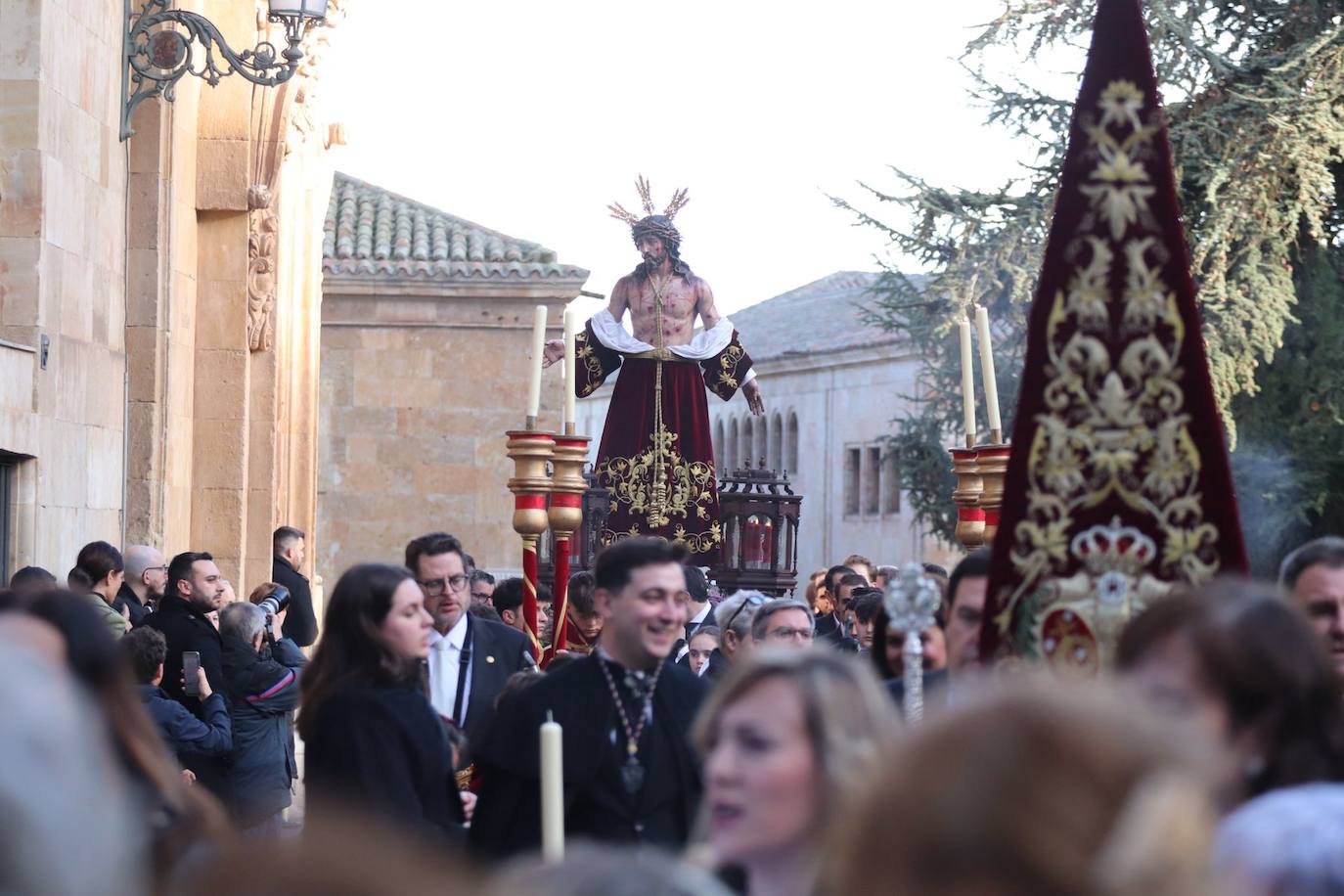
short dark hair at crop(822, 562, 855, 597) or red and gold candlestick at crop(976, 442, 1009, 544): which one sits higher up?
red and gold candlestick at crop(976, 442, 1009, 544)

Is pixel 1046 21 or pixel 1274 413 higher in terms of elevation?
pixel 1046 21

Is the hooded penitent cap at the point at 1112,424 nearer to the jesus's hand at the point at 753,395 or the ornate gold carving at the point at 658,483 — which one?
the jesus's hand at the point at 753,395

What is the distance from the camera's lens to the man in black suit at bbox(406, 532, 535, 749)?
22.6ft

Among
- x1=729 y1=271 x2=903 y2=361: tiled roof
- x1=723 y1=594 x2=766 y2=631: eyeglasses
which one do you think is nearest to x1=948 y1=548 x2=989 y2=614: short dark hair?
x1=723 y1=594 x2=766 y2=631: eyeglasses

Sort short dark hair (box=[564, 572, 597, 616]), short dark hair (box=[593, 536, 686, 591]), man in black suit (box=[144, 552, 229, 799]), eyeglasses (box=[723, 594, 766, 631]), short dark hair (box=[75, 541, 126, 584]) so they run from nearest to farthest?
short dark hair (box=[593, 536, 686, 591]) → eyeglasses (box=[723, 594, 766, 631]) → short dark hair (box=[564, 572, 597, 616]) → short dark hair (box=[75, 541, 126, 584]) → man in black suit (box=[144, 552, 229, 799])

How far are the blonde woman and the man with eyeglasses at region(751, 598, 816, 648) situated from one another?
4190mm

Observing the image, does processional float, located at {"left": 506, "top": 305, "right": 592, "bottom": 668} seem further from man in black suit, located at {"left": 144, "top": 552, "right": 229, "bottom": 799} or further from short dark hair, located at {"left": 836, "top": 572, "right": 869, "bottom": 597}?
short dark hair, located at {"left": 836, "top": 572, "right": 869, "bottom": 597}

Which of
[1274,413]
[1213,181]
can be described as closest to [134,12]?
[1213,181]

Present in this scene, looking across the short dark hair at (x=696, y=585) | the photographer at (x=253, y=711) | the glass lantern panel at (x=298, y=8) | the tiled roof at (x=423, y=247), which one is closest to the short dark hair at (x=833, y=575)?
the short dark hair at (x=696, y=585)

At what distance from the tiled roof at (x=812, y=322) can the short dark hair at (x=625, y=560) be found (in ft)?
129

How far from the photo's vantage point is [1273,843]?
8.82 ft

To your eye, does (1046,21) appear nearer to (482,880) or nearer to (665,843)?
(665,843)

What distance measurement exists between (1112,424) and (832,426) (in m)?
46.6

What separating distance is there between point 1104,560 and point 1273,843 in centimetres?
114
